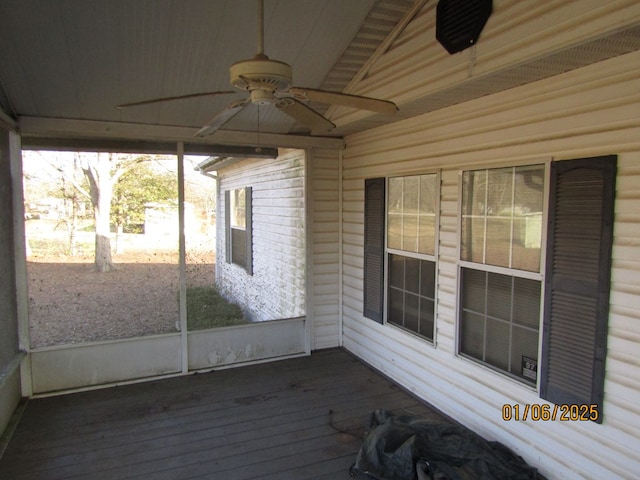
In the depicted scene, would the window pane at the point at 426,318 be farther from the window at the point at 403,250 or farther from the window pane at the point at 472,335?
the window pane at the point at 472,335

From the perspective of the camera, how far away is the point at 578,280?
8.03 feet

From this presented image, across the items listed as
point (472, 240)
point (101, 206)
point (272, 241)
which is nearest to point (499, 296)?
point (472, 240)

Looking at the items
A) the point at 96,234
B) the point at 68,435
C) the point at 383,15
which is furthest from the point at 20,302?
the point at 383,15

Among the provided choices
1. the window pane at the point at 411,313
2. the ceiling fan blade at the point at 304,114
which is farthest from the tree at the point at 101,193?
the window pane at the point at 411,313

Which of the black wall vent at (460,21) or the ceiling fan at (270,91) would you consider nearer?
the ceiling fan at (270,91)

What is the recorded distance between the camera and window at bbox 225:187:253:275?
601cm

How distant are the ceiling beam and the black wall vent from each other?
5.72 ft

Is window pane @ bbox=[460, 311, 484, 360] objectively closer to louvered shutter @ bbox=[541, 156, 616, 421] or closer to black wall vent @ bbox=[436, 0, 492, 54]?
louvered shutter @ bbox=[541, 156, 616, 421]

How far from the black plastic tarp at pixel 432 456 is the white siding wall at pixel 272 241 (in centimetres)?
239

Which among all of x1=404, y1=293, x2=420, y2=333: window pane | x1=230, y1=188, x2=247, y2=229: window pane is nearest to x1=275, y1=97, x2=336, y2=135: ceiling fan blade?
x1=404, y1=293, x2=420, y2=333: window pane

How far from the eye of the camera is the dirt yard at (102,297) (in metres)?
4.03

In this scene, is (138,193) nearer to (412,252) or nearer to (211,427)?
(211,427)

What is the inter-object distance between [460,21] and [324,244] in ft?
9.74

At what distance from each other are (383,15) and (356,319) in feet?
10.4
